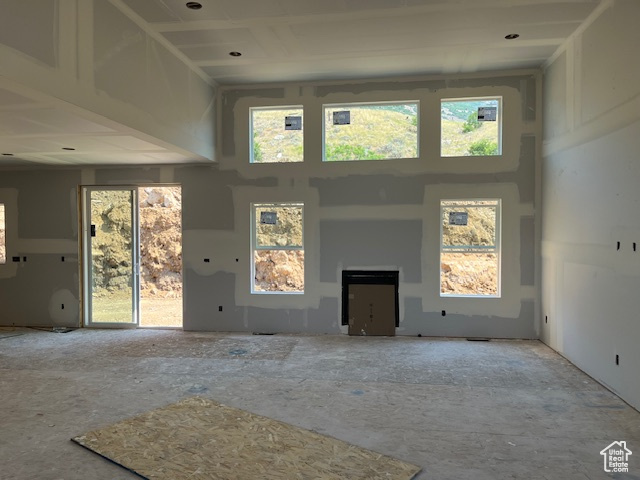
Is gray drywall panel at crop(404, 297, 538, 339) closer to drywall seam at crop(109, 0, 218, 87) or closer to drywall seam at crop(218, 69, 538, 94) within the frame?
drywall seam at crop(218, 69, 538, 94)

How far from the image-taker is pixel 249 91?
243 inches

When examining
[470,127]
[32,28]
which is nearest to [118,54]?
[32,28]

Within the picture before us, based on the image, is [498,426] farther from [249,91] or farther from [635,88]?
[249,91]

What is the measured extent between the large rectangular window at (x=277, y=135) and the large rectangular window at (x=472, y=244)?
2264 millimetres

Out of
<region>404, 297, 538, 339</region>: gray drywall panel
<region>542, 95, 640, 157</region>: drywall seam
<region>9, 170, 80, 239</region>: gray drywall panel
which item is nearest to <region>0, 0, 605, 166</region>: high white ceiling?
<region>9, 170, 80, 239</region>: gray drywall panel

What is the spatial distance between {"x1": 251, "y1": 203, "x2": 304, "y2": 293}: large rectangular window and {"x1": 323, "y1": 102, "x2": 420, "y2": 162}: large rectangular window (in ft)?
3.37

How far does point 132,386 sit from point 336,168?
372 cm

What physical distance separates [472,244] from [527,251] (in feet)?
2.36

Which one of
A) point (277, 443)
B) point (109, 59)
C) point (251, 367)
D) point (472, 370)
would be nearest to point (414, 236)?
point (472, 370)

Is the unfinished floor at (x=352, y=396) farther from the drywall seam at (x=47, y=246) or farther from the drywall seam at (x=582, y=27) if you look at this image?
the drywall seam at (x=582, y=27)

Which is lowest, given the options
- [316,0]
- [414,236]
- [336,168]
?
[414,236]

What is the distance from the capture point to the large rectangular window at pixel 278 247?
6195mm

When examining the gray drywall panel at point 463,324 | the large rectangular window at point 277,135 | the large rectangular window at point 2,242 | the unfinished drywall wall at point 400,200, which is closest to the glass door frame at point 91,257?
the unfinished drywall wall at point 400,200

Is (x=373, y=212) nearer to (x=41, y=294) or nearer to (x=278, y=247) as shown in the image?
(x=278, y=247)
